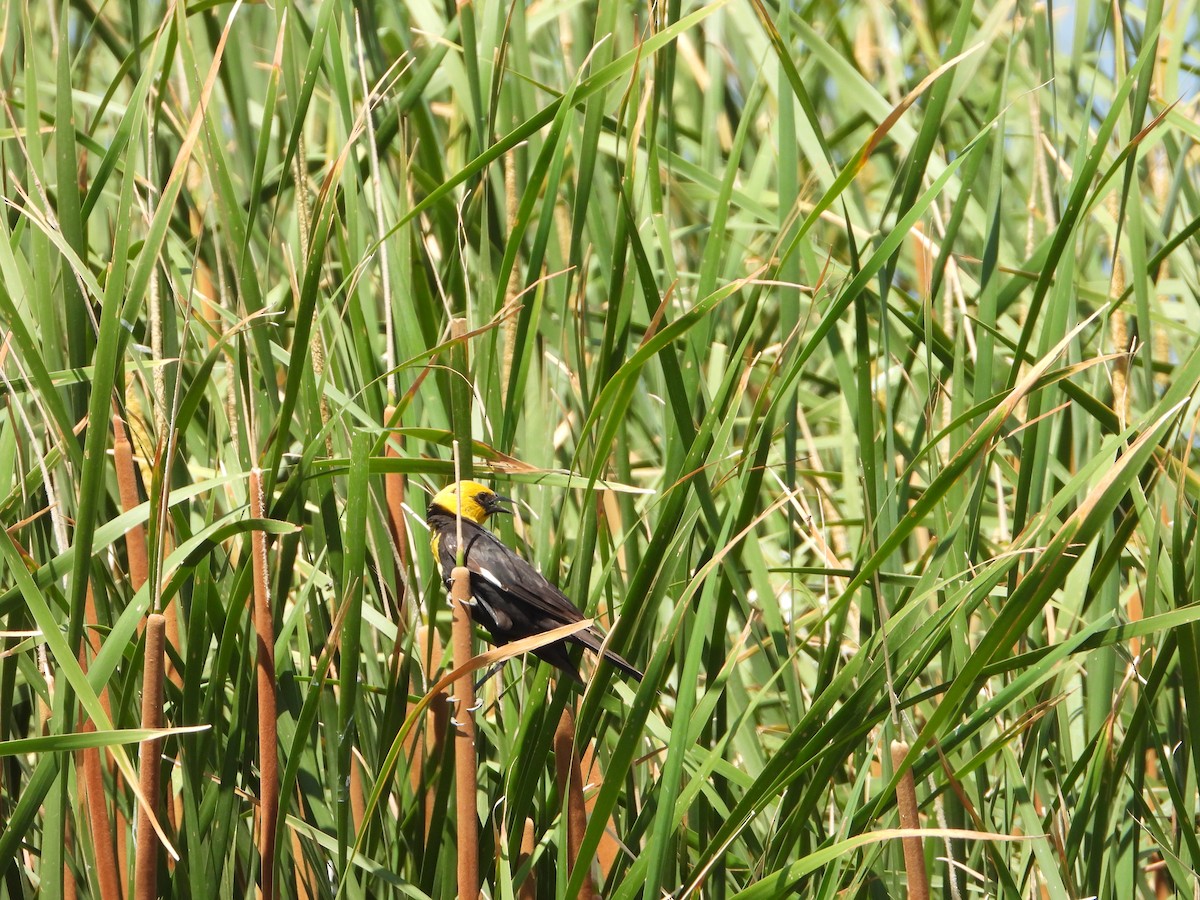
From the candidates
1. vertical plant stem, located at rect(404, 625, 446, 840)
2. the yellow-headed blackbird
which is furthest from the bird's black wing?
vertical plant stem, located at rect(404, 625, 446, 840)

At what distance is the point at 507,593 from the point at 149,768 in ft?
2.31

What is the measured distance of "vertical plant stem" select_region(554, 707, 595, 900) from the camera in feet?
4.26

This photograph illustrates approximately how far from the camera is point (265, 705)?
4.30 feet

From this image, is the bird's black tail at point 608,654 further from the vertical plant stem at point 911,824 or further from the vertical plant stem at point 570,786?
the vertical plant stem at point 911,824

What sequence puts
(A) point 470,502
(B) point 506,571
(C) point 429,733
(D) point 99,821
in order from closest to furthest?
(D) point 99,821 < (C) point 429,733 < (B) point 506,571 < (A) point 470,502

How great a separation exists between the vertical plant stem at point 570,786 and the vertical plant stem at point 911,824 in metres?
0.35

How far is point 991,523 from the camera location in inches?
102

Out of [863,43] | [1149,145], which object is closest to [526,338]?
[1149,145]

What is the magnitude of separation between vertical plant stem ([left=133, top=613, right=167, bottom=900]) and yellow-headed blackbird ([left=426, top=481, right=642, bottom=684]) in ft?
1.43

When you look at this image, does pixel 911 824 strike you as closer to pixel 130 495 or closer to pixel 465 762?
pixel 465 762

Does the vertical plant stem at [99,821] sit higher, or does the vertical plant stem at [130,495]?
the vertical plant stem at [130,495]

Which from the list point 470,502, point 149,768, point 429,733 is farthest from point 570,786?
point 470,502

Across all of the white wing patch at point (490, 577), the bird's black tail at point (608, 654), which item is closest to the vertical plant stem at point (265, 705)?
the bird's black tail at point (608, 654)

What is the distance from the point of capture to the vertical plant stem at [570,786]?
1.30 m
